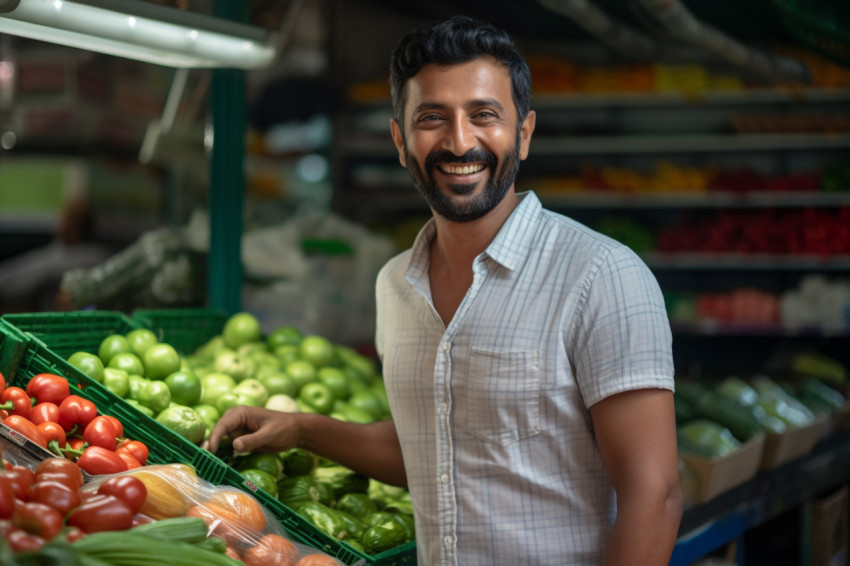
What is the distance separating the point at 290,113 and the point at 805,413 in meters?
4.65

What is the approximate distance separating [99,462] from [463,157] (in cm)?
98

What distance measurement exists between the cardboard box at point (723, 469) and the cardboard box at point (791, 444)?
14 cm

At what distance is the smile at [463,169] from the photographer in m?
1.84

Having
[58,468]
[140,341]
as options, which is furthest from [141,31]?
[58,468]

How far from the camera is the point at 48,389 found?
203 centimetres

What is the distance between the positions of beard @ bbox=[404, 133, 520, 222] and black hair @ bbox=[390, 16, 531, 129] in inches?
5.2

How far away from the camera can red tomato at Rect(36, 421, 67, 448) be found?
1842 millimetres

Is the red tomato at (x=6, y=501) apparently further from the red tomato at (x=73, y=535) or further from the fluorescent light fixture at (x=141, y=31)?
the fluorescent light fixture at (x=141, y=31)

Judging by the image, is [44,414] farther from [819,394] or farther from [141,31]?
[819,394]

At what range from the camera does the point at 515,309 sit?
1839 millimetres

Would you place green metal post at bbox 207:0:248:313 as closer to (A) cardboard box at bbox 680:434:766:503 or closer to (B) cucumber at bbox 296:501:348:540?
(B) cucumber at bbox 296:501:348:540

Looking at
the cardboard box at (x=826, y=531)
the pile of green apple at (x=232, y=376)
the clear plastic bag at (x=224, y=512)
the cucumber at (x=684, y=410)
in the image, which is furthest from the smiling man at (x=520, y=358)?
the cardboard box at (x=826, y=531)

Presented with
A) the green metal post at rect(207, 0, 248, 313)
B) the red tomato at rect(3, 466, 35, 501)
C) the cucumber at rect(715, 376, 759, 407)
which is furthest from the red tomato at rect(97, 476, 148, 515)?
the cucumber at rect(715, 376, 759, 407)

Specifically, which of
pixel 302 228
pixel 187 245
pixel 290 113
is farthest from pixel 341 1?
pixel 187 245
